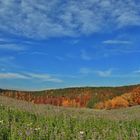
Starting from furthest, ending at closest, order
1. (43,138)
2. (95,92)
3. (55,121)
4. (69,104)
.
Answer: (95,92), (69,104), (55,121), (43,138)

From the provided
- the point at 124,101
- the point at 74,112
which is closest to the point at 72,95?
the point at 124,101

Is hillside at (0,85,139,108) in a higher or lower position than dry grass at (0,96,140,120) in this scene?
higher

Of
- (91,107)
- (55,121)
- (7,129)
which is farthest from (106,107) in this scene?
(7,129)

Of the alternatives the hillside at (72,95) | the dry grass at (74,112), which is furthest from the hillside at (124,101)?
the dry grass at (74,112)

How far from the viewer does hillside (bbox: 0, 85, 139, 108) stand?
41.2m

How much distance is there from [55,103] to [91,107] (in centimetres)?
346

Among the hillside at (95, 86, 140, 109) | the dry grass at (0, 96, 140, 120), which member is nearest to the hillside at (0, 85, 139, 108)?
the hillside at (95, 86, 140, 109)

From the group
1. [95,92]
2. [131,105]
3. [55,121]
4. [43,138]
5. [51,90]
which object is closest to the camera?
[43,138]

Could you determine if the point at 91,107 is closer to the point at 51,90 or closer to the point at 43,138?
the point at 51,90

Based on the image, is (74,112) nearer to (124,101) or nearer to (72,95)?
(124,101)

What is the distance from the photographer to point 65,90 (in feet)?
151

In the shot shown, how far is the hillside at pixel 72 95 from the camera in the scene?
41156 millimetres

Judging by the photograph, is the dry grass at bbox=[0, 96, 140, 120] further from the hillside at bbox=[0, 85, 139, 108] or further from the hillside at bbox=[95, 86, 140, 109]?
the hillside at bbox=[0, 85, 139, 108]

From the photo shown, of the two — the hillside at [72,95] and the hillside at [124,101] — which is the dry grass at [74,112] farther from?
the hillside at [72,95]
